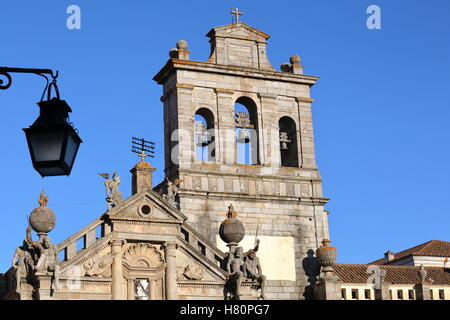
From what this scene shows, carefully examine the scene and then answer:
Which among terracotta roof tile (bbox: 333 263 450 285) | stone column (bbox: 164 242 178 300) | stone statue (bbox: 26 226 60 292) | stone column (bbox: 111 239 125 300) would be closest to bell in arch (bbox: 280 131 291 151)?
terracotta roof tile (bbox: 333 263 450 285)

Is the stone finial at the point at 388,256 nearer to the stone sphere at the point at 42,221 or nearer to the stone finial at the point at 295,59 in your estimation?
the stone finial at the point at 295,59

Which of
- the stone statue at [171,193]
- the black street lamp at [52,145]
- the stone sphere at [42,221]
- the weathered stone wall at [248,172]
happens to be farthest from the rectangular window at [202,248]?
the black street lamp at [52,145]

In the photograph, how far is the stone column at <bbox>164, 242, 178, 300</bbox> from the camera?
28.6 meters

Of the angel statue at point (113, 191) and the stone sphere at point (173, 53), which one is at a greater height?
the stone sphere at point (173, 53)

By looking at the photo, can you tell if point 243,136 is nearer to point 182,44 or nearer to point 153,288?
point 182,44

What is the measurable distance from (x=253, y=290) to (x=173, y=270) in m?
2.85

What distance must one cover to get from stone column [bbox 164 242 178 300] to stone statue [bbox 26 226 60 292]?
3.86m

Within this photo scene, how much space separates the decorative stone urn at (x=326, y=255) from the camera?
1319 inches

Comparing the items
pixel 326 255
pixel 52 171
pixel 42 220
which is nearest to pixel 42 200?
pixel 42 220

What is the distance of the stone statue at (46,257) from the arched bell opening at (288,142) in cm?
1269

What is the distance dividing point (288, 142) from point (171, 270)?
1018cm

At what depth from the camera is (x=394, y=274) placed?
138ft
